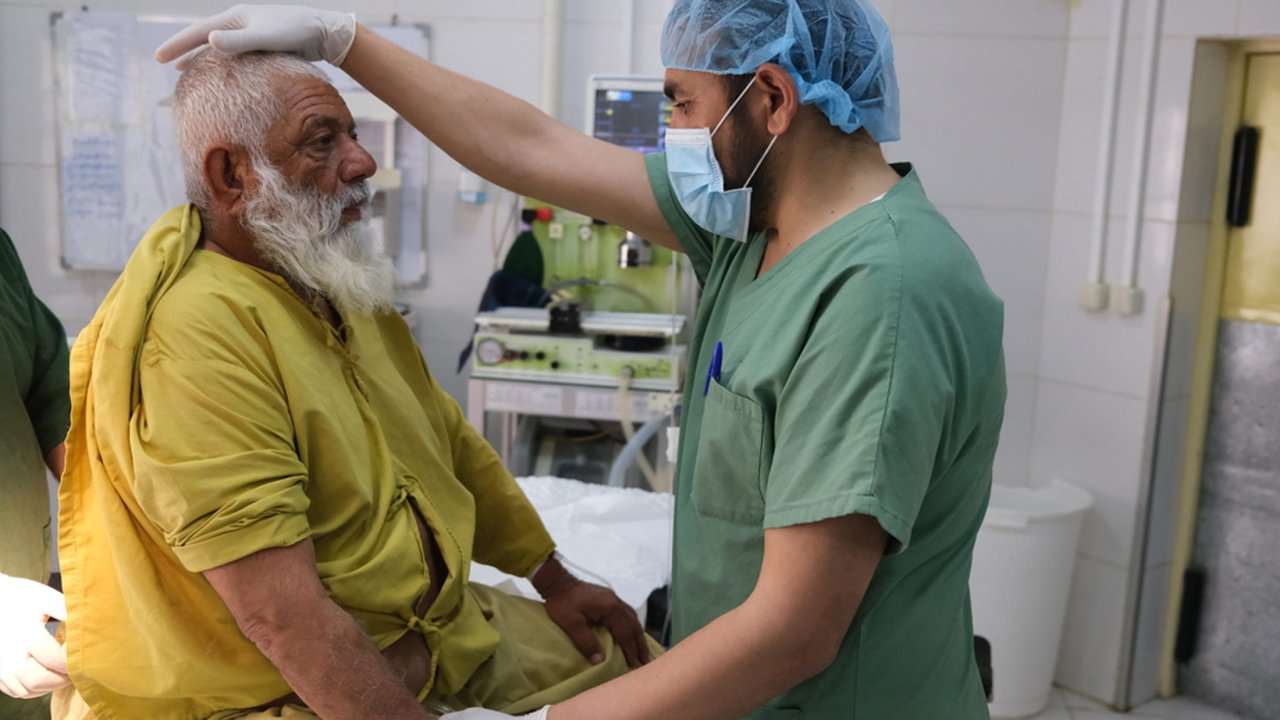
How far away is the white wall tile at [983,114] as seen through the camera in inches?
127

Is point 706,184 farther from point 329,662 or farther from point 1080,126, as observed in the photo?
point 1080,126

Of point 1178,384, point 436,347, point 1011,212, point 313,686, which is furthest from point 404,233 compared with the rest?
point 313,686

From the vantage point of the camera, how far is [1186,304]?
9.89ft

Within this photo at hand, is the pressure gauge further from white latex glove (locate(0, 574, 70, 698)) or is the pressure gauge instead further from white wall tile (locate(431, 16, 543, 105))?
white latex glove (locate(0, 574, 70, 698))

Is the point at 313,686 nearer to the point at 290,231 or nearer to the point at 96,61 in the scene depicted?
the point at 290,231

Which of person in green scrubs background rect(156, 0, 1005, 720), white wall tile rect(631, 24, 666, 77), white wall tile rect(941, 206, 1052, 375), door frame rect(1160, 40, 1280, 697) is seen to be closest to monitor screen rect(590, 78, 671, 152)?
white wall tile rect(631, 24, 666, 77)

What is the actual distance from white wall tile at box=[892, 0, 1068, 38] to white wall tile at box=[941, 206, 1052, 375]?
1.58 feet

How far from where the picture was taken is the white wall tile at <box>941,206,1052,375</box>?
3.27 meters

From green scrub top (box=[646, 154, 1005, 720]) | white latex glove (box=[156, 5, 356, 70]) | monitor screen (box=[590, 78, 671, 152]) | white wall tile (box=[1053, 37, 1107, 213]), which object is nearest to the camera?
green scrub top (box=[646, 154, 1005, 720])

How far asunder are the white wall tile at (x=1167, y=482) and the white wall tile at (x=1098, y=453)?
6 centimetres

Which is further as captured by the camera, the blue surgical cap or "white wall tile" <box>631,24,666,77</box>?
"white wall tile" <box>631,24,666,77</box>

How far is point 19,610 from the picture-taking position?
4.73 feet

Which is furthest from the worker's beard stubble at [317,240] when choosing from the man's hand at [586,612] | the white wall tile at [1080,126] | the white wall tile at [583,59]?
the white wall tile at [583,59]

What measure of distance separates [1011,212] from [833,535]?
241 centimetres
